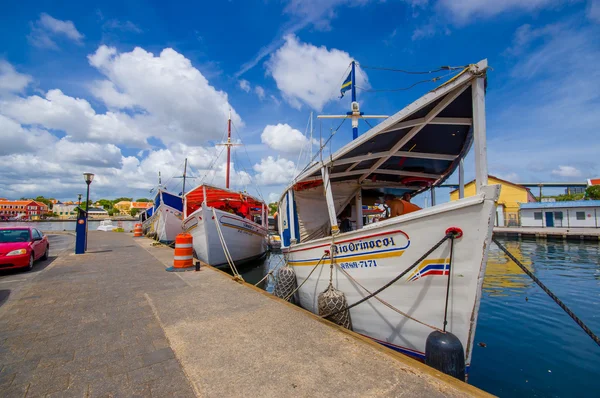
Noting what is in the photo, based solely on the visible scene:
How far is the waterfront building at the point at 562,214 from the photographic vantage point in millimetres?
27625

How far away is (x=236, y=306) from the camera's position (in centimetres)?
507

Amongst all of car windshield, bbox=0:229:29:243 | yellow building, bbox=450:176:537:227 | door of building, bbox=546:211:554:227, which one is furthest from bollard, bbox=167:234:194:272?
door of building, bbox=546:211:554:227

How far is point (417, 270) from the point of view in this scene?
12.8 ft

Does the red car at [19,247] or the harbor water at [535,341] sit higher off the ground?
the red car at [19,247]

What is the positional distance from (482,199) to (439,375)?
1.96 meters

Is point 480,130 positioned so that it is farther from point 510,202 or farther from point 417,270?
point 510,202

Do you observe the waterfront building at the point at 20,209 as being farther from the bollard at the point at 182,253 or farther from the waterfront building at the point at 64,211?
the bollard at the point at 182,253

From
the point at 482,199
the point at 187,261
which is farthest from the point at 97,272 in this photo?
the point at 482,199

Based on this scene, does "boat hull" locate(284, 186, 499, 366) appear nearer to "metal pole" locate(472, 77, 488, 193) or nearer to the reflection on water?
"metal pole" locate(472, 77, 488, 193)

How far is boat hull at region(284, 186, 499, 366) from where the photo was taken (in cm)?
341

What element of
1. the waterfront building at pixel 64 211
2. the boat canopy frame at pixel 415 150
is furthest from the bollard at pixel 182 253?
the waterfront building at pixel 64 211

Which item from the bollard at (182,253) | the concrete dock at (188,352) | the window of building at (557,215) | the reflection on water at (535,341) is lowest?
the reflection on water at (535,341)

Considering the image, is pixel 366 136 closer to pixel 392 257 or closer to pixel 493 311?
pixel 392 257

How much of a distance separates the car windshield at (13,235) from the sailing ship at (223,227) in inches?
Result: 201
